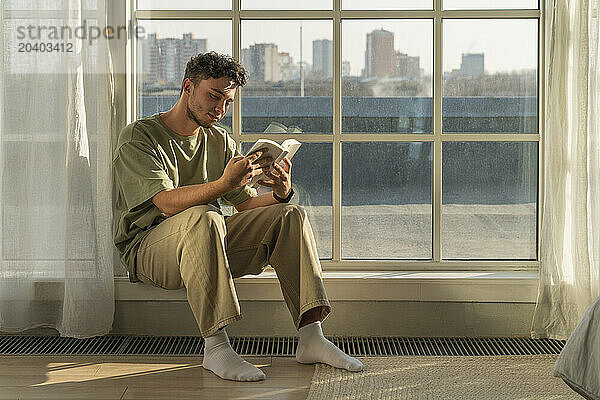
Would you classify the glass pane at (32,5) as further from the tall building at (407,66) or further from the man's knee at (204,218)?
the tall building at (407,66)

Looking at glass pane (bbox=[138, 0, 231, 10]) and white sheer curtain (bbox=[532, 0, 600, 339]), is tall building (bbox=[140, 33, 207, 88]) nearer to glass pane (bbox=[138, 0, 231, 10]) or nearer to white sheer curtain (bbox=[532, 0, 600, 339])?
glass pane (bbox=[138, 0, 231, 10])

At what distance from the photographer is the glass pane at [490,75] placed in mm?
3314

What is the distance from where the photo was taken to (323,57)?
335 centimetres

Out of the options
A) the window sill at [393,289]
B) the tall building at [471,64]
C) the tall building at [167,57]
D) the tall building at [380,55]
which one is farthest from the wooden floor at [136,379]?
the tall building at [471,64]

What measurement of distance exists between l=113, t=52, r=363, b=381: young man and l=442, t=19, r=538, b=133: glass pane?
2.75 feet

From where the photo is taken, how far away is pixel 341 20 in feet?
10.9

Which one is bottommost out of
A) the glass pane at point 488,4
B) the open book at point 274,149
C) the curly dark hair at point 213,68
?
the open book at point 274,149

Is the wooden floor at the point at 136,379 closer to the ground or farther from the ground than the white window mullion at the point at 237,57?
closer to the ground

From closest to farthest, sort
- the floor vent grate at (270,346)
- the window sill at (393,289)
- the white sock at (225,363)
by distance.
Result: the white sock at (225,363) < the floor vent grate at (270,346) < the window sill at (393,289)

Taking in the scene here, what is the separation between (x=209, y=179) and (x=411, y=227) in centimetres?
88

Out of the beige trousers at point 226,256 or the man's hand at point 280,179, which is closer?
the beige trousers at point 226,256

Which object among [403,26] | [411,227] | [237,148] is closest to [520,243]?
[411,227]

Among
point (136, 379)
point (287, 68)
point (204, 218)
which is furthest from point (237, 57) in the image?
point (136, 379)

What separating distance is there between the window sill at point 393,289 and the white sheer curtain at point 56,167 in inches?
6.6
